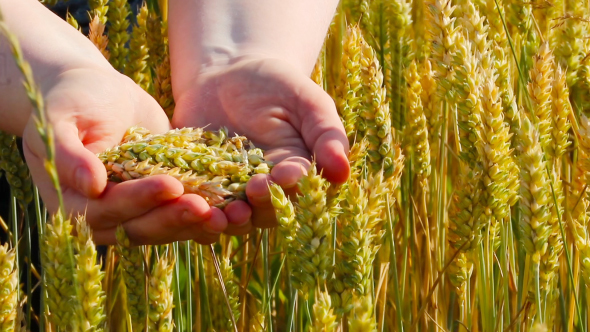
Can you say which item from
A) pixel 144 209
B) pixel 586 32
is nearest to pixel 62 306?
pixel 144 209

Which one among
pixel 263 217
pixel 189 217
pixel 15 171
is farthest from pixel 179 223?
pixel 15 171

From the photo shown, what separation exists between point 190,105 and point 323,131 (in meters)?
0.33

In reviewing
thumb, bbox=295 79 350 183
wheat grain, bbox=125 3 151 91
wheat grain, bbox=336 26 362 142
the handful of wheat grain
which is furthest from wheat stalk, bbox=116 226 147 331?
wheat grain, bbox=125 3 151 91

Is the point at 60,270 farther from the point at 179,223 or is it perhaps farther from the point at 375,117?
the point at 375,117

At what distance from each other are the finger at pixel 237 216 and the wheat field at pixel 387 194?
0.10ft

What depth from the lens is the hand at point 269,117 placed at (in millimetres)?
773

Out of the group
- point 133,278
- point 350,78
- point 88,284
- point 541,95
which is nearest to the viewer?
point 88,284

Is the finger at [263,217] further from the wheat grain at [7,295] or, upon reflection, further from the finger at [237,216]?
the wheat grain at [7,295]

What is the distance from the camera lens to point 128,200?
0.72m

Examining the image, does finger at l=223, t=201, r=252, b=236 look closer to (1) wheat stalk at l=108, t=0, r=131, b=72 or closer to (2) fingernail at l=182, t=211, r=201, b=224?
(2) fingernail at l=182, t=211, r=201, b=224

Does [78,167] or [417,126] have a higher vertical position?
[417,126]

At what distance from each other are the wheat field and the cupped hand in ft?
0.12

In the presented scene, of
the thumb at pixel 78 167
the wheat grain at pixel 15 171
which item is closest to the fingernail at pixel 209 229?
the thumb at pixel 78 167

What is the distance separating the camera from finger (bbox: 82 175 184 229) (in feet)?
2.29
